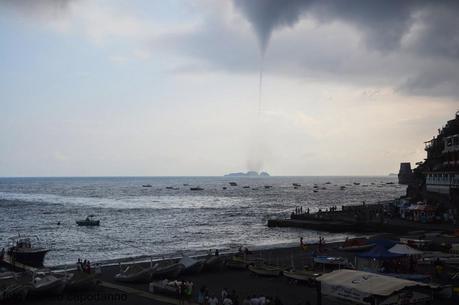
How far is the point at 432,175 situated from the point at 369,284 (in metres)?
74.0

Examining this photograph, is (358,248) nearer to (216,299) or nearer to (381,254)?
(381,254)

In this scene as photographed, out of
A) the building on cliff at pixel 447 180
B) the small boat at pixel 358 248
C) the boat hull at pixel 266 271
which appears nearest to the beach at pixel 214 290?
the boat hull at pixel 266 271

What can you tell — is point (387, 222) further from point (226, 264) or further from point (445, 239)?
point (226, 264)

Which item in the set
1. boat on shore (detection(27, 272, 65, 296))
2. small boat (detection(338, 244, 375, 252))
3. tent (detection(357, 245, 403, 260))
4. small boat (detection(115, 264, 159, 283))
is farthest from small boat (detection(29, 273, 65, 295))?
small boat (detection(338, 244, 375, 252))

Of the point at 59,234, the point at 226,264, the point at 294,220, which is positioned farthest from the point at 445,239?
the point at 59,234

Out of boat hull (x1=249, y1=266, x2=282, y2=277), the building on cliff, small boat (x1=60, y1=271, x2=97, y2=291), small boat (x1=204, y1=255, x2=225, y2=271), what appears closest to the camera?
small boat (x1=60, y1=271, x2=97, y2=291)

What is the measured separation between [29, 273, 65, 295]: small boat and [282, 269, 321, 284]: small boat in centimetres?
1327

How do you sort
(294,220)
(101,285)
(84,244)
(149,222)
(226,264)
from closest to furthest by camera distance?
(101,285), (226,264), (84,244), (294,220), (149,222)

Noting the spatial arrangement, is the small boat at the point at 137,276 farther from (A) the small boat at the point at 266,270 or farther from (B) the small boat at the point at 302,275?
(B) the small boat at the point at 302,275

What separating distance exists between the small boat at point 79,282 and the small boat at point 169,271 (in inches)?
163

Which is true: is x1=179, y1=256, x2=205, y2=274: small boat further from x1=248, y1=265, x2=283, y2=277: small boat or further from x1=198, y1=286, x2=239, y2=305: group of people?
x1=198, y1=286, x2=239, y2=305: group of people

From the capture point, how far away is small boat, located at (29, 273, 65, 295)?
27.0 metres

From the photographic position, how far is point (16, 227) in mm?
84188

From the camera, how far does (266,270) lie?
104ft
